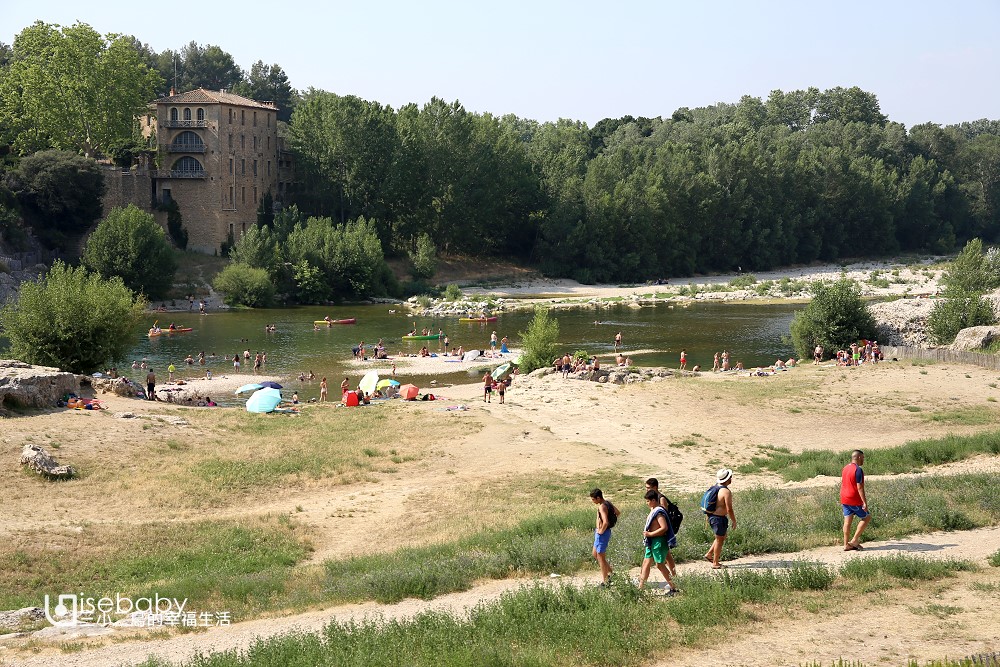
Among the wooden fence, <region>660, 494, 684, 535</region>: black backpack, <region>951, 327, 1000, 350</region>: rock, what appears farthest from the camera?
<region>951, 327, 1000, 350</region>: rock

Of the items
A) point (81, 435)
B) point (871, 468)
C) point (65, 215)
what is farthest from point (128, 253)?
point (871, 468)

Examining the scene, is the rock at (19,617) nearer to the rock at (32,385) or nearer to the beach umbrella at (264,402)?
the rock at (32,385)

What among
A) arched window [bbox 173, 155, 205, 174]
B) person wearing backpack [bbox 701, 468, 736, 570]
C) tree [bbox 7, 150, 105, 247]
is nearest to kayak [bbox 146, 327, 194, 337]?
tree [bbox 7, 150, 105, 247]

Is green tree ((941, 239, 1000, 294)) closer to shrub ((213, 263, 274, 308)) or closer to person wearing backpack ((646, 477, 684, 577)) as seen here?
shrub ((213, 263, 274, 308))

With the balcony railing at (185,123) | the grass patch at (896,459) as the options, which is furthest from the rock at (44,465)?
the balcony railing at (185,123)

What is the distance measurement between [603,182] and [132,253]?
49725 millimetres

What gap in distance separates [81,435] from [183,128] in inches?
2674

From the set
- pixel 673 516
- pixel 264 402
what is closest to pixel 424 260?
pixel 264 402

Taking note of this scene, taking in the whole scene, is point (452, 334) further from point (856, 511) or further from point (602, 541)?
point (602, 541)

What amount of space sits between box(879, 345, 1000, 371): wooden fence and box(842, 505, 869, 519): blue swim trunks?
26.5 m

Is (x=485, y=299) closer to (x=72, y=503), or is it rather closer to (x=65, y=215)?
(x=65, y=215)

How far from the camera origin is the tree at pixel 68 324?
38438 mm

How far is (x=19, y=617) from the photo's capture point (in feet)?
52.0

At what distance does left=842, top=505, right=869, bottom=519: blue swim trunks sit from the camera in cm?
1603
